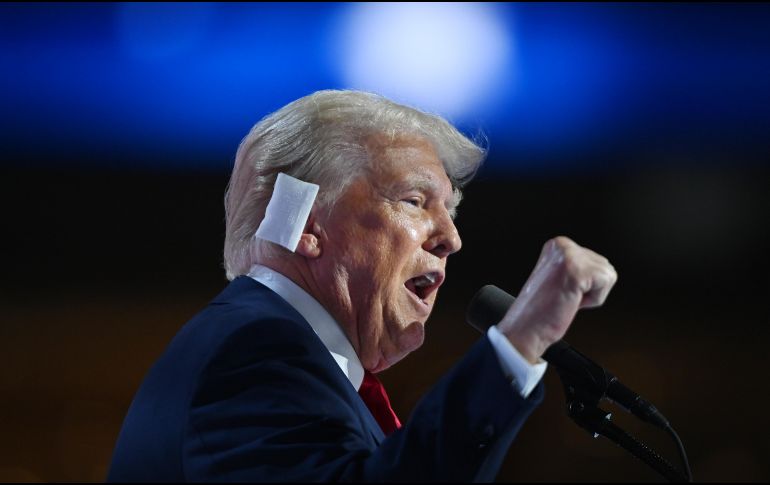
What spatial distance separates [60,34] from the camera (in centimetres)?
229

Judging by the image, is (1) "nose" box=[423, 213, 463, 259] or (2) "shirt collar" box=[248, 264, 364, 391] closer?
(2) "shirt collar" box=[248, 264, 364, 391]

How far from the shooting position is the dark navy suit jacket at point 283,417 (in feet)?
3.70

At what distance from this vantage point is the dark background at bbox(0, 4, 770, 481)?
2471 millimetres

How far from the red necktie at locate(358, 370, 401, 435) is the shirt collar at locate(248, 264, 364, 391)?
0.36 feet

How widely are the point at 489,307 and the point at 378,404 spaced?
0.37 m

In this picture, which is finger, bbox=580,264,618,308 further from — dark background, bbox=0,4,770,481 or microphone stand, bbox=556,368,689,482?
dark background, bbox=0,4,770,481

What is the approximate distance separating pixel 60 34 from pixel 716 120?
5.54 feet

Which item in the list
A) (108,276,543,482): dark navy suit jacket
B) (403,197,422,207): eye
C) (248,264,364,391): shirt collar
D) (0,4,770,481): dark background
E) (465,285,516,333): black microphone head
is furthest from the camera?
(0,4,770,481): dark background

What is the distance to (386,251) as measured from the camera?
1.63 metres

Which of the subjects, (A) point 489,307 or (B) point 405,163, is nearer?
(A) point 489,307

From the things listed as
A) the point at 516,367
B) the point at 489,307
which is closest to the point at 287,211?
the point at 489,307

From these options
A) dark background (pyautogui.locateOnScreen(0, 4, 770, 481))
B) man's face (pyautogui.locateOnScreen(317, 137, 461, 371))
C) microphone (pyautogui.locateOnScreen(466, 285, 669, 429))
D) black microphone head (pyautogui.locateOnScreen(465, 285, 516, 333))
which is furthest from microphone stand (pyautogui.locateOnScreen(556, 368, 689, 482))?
dark background (pyautogui.locateOnScreen(0, 4, 770, 481))

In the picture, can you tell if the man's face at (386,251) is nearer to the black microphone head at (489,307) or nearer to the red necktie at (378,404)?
the red necktie at (378,404)

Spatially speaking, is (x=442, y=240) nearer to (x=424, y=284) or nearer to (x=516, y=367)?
(x=424, y=284)
